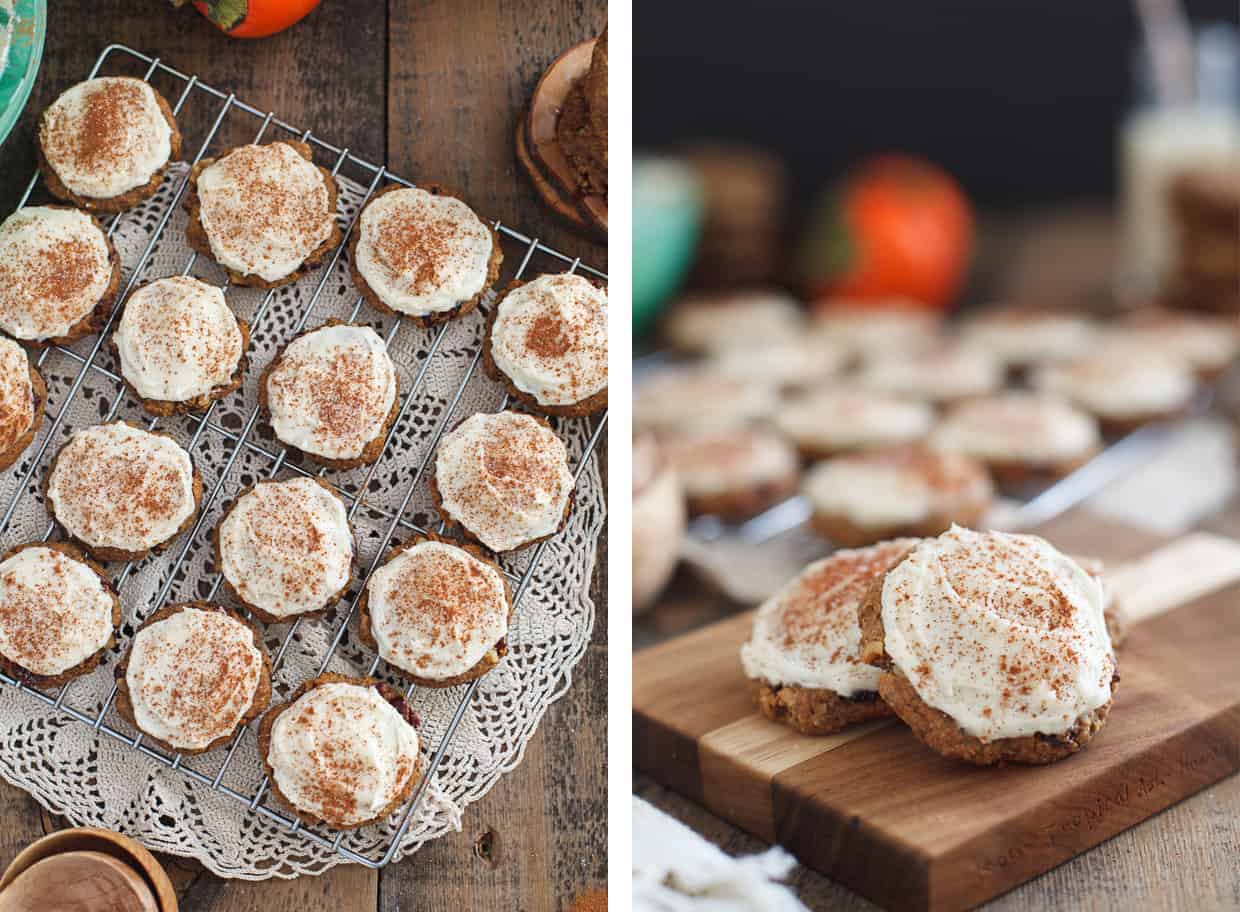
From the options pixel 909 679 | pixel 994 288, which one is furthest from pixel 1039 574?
pixel 994 288

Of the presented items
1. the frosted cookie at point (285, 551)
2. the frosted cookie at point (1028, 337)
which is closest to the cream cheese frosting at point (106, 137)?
the frosted cookie at point (285, 551)

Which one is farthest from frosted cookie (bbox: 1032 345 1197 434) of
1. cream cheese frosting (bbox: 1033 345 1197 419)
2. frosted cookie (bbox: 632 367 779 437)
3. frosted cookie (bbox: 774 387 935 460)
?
frosted cookie (bbox: 632 367 779 437)

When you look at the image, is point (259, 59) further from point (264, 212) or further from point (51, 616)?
point (51, 616)

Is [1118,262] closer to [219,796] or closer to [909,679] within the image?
[909,679]

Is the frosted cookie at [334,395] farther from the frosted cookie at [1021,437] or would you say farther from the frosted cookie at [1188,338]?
the frosted cookie at [1188,338]

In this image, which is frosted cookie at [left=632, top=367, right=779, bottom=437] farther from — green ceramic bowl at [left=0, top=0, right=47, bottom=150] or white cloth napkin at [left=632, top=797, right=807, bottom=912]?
green ceramic bowl at [left=0, top=0, right=47, bottom=150]

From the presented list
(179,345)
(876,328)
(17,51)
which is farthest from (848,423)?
(17,51)
